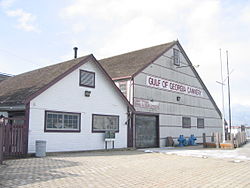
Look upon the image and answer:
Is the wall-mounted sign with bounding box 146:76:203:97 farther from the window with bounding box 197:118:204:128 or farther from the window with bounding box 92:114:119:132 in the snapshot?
the window with bounding box 92:114:119:132

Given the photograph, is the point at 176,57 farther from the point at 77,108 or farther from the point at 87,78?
the point at 77,108

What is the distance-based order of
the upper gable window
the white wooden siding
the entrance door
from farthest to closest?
the entrance door → the upper gable window → the white wooden siding

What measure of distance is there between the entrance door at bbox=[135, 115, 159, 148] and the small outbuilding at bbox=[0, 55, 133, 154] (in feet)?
5.48

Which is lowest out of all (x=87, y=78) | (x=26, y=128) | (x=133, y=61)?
(x=26, y=128)

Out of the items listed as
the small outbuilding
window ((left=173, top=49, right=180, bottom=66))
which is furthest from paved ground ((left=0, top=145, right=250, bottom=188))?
window ((left=173, top=49, right=180, bottom=66))

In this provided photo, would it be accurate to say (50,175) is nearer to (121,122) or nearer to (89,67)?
(89,67)

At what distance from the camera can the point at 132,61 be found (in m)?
24.1

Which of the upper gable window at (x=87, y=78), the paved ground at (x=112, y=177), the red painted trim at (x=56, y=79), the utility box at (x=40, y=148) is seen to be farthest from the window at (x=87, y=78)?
the paved ground at (x=112, y=177)

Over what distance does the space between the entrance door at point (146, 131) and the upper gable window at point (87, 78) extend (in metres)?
5.05

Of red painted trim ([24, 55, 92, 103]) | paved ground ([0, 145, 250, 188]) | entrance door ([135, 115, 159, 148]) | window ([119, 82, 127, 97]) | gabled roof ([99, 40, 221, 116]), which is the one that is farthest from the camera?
gabled roof ([99, 40, 221, 116])

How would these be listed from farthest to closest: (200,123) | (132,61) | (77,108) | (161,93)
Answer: (200,123), (132,61), (161,93), (77,108)

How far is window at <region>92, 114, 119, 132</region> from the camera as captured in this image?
1748cm

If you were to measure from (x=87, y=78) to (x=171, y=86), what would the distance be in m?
9.98

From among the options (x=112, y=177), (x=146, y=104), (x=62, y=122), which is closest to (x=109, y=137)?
(x=62, y=122)
